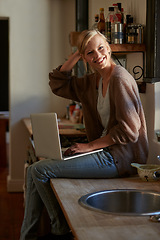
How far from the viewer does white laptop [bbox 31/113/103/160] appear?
8.44 ft

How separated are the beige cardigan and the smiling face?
0.09 meters

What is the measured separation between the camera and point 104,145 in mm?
2607

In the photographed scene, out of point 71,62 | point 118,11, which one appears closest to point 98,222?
point 71,62

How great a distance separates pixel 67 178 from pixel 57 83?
72cm

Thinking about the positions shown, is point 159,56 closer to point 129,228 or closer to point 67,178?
point 67,178

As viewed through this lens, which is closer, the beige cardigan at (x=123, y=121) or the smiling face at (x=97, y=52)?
the beige cardigan at (x=123, y=121)

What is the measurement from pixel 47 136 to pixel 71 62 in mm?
590

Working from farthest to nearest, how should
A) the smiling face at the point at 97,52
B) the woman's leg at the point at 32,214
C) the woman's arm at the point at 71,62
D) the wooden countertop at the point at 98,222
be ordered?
the woman's arm at the point at 71,62
the woman's leg at the point at 32,214
the smiling face at the point at 97,52
the wooden countertop at the point at 98,222

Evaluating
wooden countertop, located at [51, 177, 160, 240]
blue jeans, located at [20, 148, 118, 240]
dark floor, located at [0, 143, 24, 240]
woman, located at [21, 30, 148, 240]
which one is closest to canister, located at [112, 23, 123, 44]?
woman, located at [21, 30, 148, 240]

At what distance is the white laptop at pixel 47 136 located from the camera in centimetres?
257

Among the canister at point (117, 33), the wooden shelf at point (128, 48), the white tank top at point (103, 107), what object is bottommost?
the white tank top at point (103, 107)

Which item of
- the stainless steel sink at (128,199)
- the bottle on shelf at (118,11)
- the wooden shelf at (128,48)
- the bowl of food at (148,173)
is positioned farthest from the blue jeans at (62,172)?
the bottle on shelf at (118,11)

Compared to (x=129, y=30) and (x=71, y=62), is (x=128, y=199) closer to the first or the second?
(x=71, y=62)

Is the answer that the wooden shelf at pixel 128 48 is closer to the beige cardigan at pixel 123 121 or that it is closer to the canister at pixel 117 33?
the canister at pixel 117 33
